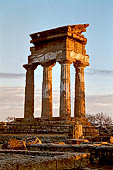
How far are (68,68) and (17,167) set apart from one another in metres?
23.0

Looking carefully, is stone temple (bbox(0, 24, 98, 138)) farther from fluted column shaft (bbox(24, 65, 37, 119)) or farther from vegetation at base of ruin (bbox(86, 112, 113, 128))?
vegetation at base of ruin (bbox(86, 112, 113, 128))

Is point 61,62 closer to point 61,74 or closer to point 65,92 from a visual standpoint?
point 61,74

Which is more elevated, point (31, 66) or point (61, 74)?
point (31, 66)

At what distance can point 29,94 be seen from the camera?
31.6 m

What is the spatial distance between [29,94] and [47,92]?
2.97 meters

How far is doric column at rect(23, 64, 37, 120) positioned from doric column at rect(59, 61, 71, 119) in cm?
480

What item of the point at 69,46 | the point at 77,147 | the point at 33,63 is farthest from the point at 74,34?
the point at 77,147

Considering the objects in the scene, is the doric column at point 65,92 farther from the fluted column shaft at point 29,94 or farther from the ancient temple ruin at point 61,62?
the fluted column shaft at point 29,94

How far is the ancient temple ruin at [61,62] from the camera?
28.1m

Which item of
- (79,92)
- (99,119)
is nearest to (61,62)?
(79,92)

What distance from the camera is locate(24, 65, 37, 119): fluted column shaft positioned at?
1232 inches

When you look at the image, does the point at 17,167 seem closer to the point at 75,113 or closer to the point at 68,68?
the point at 68,68

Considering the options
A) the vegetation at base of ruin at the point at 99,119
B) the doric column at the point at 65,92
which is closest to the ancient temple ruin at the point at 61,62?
the doric column at the point at 65,92

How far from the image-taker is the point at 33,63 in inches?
1235
